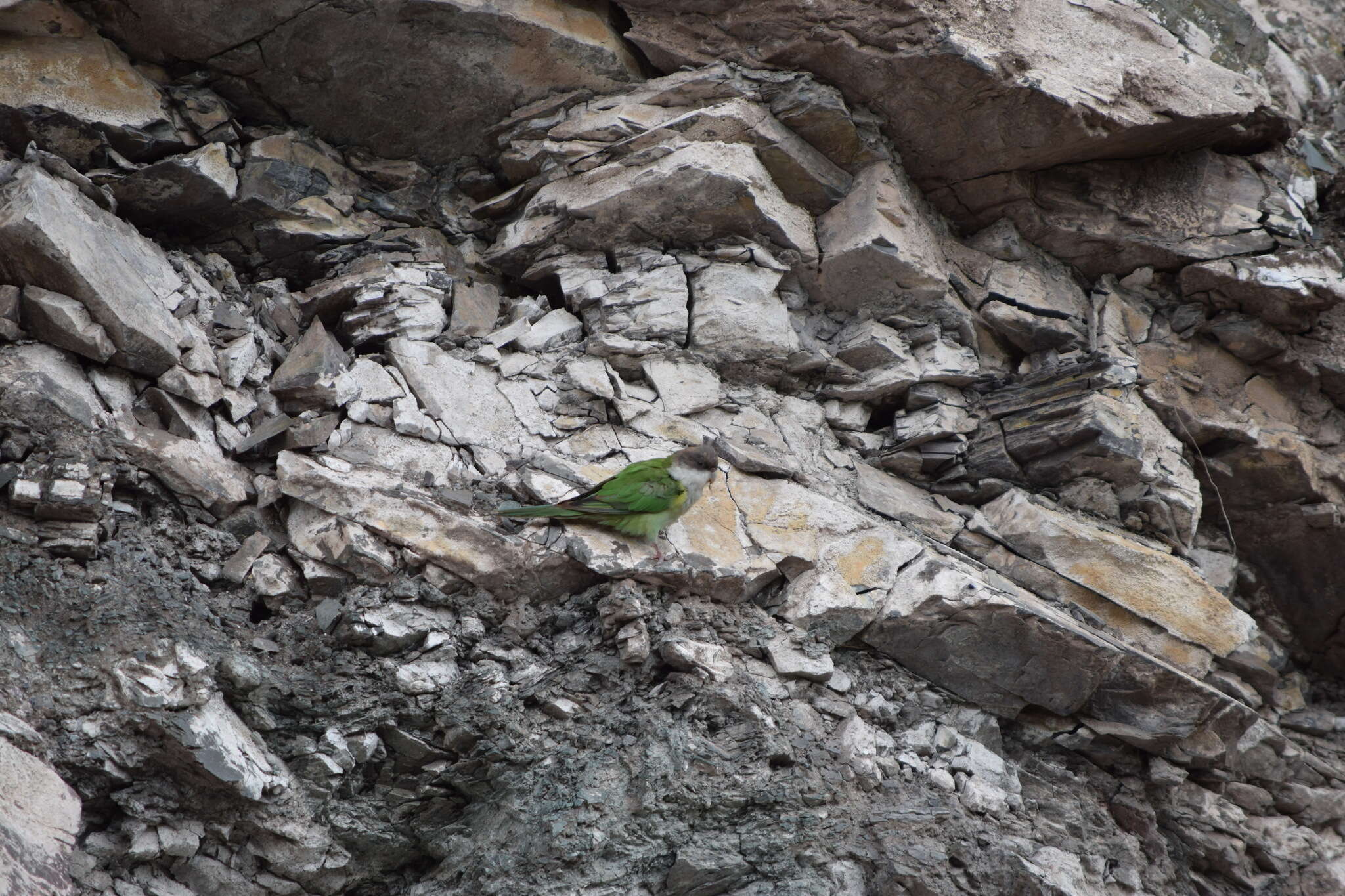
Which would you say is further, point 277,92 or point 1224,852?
point 277,92

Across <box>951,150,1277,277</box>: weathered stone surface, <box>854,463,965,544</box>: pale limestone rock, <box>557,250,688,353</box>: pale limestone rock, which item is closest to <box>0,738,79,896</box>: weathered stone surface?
<box>557,250,688,353</box>: pale limestone rock

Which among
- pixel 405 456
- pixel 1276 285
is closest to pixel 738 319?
pixel 405 456

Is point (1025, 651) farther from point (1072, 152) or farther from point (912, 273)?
point (1072, 152)

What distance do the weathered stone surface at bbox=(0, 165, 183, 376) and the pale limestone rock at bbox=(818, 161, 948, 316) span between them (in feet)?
12.0

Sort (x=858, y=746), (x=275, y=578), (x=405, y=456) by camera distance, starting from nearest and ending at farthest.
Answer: (x=275, y=578) → (x=858, y=746) → (x=405, y=456)

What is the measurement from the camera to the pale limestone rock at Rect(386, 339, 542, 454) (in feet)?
16.5

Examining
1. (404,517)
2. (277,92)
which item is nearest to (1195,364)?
(404,517)

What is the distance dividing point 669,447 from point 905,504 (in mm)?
1392

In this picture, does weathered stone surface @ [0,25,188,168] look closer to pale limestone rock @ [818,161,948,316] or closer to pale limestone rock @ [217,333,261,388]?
pale limestone rock @ [217,333,261,388]

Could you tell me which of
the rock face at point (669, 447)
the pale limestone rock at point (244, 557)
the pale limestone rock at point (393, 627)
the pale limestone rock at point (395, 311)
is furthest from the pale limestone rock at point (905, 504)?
the pale limestone rock at point (244, 557)

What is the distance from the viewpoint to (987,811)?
175 inches

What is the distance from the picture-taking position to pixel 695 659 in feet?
14.4

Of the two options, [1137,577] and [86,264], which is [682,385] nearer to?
[1137,577]

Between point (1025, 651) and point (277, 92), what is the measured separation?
17.0 ft
